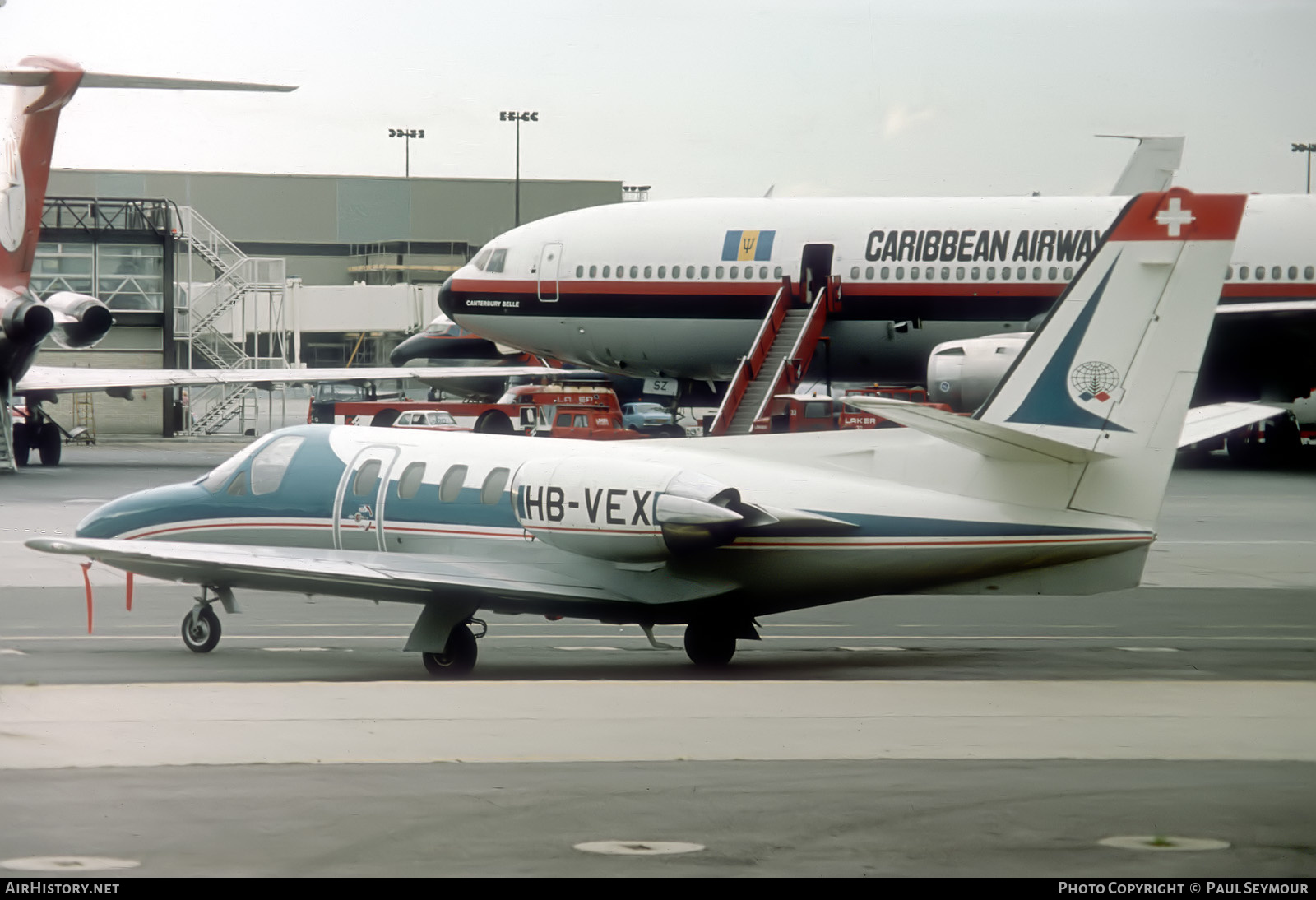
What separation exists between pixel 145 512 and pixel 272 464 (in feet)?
4.88

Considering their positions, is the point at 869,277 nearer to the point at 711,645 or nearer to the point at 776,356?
the point at 776,356

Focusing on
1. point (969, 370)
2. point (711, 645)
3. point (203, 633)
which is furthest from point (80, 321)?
point (711, 645)

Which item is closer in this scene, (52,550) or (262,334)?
(52,550)

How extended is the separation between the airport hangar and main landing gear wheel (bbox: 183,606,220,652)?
4552 centimetres

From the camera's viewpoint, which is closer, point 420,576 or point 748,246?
point 420,576

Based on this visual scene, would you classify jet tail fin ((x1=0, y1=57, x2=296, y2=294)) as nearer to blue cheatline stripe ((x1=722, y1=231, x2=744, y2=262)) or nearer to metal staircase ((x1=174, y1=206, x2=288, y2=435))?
blue cheatline stripe ((x1=722, y1=231, x2=744, y2=262))

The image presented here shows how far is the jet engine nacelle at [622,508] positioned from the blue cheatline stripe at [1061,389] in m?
2.87

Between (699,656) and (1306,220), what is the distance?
30.9 metres

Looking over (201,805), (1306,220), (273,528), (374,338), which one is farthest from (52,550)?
(374,338)

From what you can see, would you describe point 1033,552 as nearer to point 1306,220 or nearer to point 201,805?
point 201,805

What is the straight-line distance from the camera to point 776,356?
39625mm

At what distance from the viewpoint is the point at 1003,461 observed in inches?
539

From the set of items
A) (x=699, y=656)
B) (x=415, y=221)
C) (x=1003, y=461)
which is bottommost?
(x=699, y=656)

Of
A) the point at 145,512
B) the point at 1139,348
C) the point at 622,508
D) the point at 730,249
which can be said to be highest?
the point at 730,249
